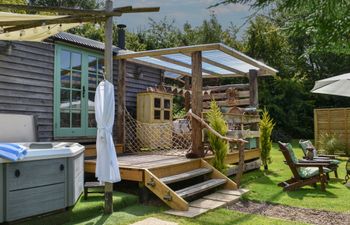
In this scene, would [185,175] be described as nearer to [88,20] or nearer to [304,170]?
[304,170]

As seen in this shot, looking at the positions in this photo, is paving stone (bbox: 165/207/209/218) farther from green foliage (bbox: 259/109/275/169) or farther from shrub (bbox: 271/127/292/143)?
shrub (bbox: 271/127/292/143)

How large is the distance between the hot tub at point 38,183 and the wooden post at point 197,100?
272cm

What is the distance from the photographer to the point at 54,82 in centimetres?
670

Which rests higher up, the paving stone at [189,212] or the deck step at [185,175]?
the deck step at [185,175]

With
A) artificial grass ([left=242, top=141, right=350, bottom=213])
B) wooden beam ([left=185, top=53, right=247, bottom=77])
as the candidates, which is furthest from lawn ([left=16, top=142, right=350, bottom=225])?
wooden beam ([left=185, top=53, right=247, bottom=77])

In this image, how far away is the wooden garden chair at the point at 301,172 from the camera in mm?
6423

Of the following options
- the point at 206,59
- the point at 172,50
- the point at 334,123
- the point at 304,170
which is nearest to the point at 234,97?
the point at 206,59

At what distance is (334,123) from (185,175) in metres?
8.94

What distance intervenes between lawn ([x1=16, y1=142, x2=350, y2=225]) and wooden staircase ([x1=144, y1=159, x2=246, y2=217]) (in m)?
0.19

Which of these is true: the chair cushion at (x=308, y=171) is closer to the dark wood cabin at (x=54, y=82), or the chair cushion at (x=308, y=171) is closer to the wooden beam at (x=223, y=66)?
the wooden beam at (x=223, y=66)

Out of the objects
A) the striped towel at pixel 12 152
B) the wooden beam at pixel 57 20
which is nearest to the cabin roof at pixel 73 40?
the wooden beam at pixel 57 20

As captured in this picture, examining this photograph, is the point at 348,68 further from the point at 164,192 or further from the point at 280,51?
the point at 164,192

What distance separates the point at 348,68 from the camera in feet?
61.6

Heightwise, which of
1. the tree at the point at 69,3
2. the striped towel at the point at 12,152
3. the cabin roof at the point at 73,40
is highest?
the tree at the point at 69,3
